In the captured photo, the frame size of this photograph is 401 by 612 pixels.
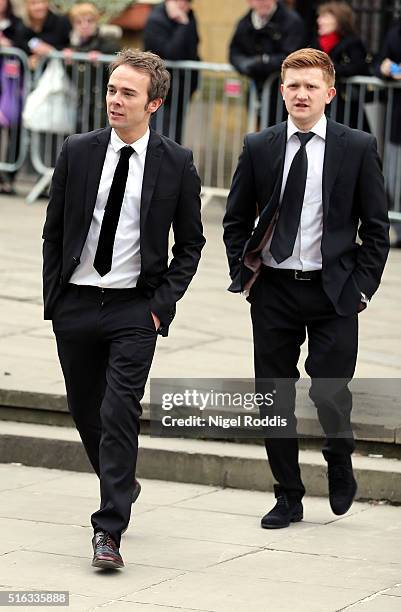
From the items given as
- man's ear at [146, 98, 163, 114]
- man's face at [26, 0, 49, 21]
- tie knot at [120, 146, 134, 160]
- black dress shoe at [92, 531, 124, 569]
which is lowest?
black dress shoe at [92, 531, 124, 569]

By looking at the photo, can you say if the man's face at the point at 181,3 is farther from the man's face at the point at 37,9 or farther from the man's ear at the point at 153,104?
the man's ear at the point at 153,104

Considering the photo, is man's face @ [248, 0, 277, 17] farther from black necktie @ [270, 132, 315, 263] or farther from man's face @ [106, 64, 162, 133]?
man's face @ [106, 64, 162, 133]

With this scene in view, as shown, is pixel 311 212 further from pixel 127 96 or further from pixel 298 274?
pixel 127 96

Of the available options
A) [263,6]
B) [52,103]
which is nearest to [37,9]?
[52,103]

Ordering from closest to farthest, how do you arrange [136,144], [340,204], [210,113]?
1. [136,144]
2. [340,204]
3. [210,113]

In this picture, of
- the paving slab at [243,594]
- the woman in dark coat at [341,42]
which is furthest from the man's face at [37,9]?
the paving slab at [243,594]

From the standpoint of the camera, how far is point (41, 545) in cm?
617

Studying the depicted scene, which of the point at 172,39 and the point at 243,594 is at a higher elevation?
the point at 172,39

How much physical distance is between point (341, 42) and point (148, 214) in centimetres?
724

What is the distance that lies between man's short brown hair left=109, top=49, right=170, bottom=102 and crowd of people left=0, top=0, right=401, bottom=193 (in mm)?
6864

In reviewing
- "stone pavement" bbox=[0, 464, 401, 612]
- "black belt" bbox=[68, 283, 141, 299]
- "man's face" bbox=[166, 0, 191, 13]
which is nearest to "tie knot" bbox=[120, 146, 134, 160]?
"black belt" bbox=[68, 283, 141, 299]

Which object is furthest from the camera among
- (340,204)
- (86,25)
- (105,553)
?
(86,25)

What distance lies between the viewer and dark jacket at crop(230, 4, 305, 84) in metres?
13.4

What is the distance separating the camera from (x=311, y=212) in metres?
6.30
